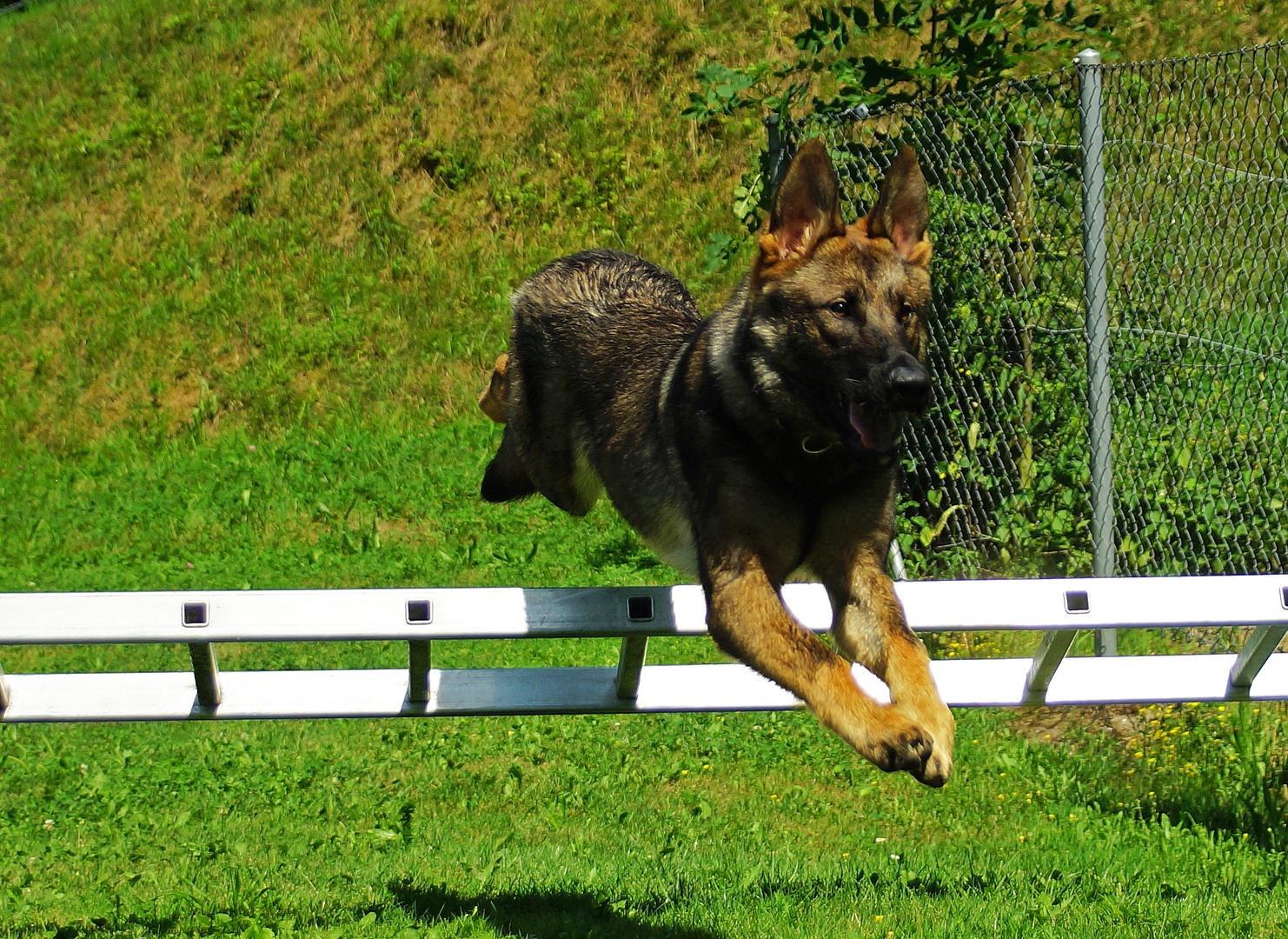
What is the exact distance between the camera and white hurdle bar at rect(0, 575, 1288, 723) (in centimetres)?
306

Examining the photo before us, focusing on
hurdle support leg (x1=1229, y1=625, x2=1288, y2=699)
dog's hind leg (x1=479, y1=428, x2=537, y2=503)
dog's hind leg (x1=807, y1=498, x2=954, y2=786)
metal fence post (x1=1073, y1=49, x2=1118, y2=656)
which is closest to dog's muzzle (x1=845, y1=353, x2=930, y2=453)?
dog's hind leg (x1=807, y1=498, x2=954, y2=786)

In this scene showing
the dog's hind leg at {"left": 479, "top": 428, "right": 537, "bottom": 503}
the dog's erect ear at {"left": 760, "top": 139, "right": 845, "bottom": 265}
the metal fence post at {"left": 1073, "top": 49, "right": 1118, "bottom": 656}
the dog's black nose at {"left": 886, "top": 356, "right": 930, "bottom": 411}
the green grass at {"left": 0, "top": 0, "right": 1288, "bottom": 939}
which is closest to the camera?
the dog's black nose at {"left": 886, "top": 356, "right": 930, "bottom": 411}

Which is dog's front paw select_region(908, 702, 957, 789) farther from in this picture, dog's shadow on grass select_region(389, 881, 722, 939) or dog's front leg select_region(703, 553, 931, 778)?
dog's shadow on grass select_region(389, 881, 722, 939)

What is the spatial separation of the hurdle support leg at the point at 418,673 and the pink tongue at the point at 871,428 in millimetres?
1328

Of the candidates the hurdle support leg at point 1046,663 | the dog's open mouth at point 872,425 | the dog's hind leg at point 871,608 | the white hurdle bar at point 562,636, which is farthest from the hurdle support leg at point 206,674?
the hurdle support leg at point 1046,663

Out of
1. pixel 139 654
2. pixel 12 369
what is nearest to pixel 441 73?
pixel 12 369

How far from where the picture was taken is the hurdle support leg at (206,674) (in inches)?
127

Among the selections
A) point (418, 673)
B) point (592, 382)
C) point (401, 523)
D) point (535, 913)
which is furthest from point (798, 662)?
point (401, 523)

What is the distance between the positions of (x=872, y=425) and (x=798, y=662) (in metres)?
0.66

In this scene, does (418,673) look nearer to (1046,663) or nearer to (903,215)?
(1046,663)

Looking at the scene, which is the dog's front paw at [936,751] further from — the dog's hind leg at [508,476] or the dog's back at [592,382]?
the dog's hind leg at [508,476]

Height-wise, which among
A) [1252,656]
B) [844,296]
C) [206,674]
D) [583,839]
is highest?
[844,296]

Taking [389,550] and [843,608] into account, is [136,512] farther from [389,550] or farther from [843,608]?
[843,608]

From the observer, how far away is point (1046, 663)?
3.55 m
